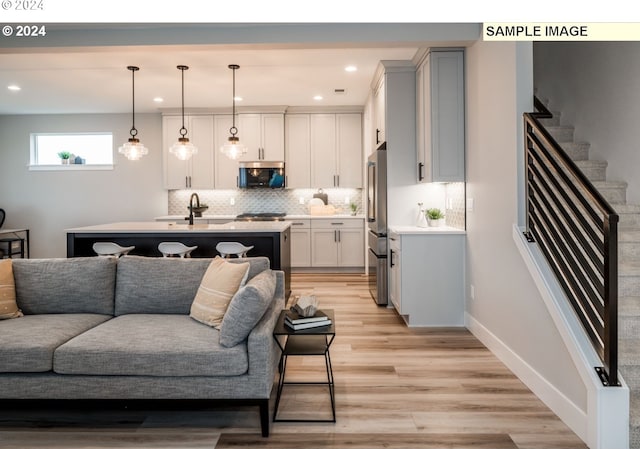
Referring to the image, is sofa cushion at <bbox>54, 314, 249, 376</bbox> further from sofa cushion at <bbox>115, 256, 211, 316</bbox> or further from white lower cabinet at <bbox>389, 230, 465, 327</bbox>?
white lower cabinet at <bbox>389, 230, 465, 327</bbox>

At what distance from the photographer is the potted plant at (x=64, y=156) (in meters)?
7.65

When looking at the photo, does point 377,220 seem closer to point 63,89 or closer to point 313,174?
point 313,174

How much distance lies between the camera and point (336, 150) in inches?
294

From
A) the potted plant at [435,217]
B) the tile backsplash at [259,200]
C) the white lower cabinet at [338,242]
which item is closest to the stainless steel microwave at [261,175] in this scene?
the tile backsplash at [259,200]

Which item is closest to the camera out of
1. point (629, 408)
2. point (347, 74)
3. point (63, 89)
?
point (629, 408)

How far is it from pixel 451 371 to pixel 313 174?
16.0ft

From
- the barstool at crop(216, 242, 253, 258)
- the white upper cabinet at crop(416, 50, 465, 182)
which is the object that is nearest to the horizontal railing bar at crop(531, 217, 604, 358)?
the white upper cabinet at crop(416, 50, 465, 182)

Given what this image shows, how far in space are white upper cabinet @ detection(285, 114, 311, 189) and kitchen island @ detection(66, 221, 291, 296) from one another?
100.0 inches

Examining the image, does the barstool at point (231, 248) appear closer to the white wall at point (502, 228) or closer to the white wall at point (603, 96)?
the white wall at point (502, 228)

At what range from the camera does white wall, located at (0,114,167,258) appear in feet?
25.1

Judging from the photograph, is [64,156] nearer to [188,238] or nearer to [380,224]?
[188,238]

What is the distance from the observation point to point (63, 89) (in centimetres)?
612

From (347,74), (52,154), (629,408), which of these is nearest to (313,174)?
(347,74)

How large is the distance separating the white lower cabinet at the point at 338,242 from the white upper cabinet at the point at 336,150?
0.67 m
